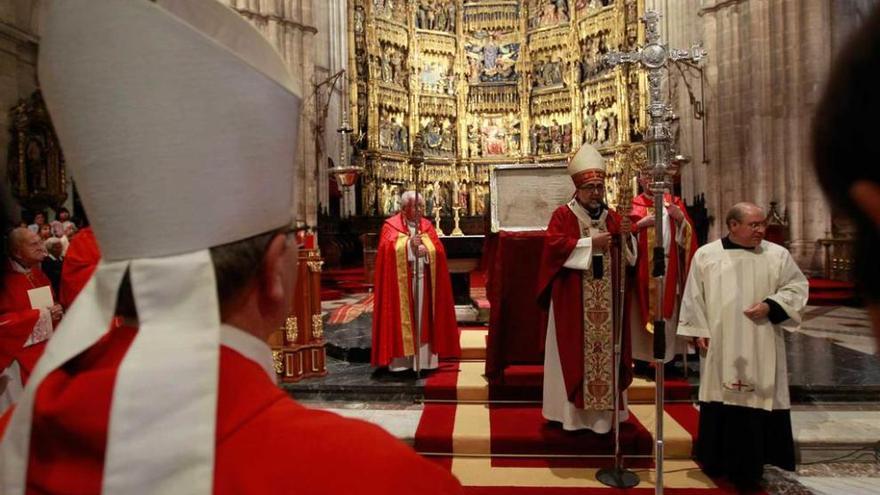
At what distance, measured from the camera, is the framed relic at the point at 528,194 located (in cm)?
699

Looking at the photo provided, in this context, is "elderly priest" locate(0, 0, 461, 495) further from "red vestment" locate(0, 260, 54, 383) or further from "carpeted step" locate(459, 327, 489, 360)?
"carpeted step" locate(459, 327, 489, 360)

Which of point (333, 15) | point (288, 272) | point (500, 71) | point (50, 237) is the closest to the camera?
point (288, 272)

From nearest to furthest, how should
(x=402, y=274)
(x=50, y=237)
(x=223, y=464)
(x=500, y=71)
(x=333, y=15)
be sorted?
(x=223, y=464)
(x=402, y=274)
(x=50, y=237)
(x=333, y=15)
(x=500, y=71)

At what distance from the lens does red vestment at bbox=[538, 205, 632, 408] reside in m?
4.31

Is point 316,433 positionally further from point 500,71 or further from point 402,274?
point 500,71

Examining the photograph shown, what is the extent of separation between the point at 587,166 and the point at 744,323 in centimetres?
157

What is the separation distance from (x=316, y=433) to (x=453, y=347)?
551cm

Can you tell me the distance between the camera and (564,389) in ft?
14.8

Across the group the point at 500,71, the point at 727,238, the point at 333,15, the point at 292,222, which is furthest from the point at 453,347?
the point at 500,71

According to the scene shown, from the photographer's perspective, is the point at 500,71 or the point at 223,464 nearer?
the point at 223,464

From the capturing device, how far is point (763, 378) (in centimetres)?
393

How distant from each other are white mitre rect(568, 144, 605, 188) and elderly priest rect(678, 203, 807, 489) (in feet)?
3.24

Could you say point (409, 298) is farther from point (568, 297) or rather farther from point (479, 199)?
point (479, 199)

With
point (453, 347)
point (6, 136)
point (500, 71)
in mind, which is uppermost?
point (500, 71)
